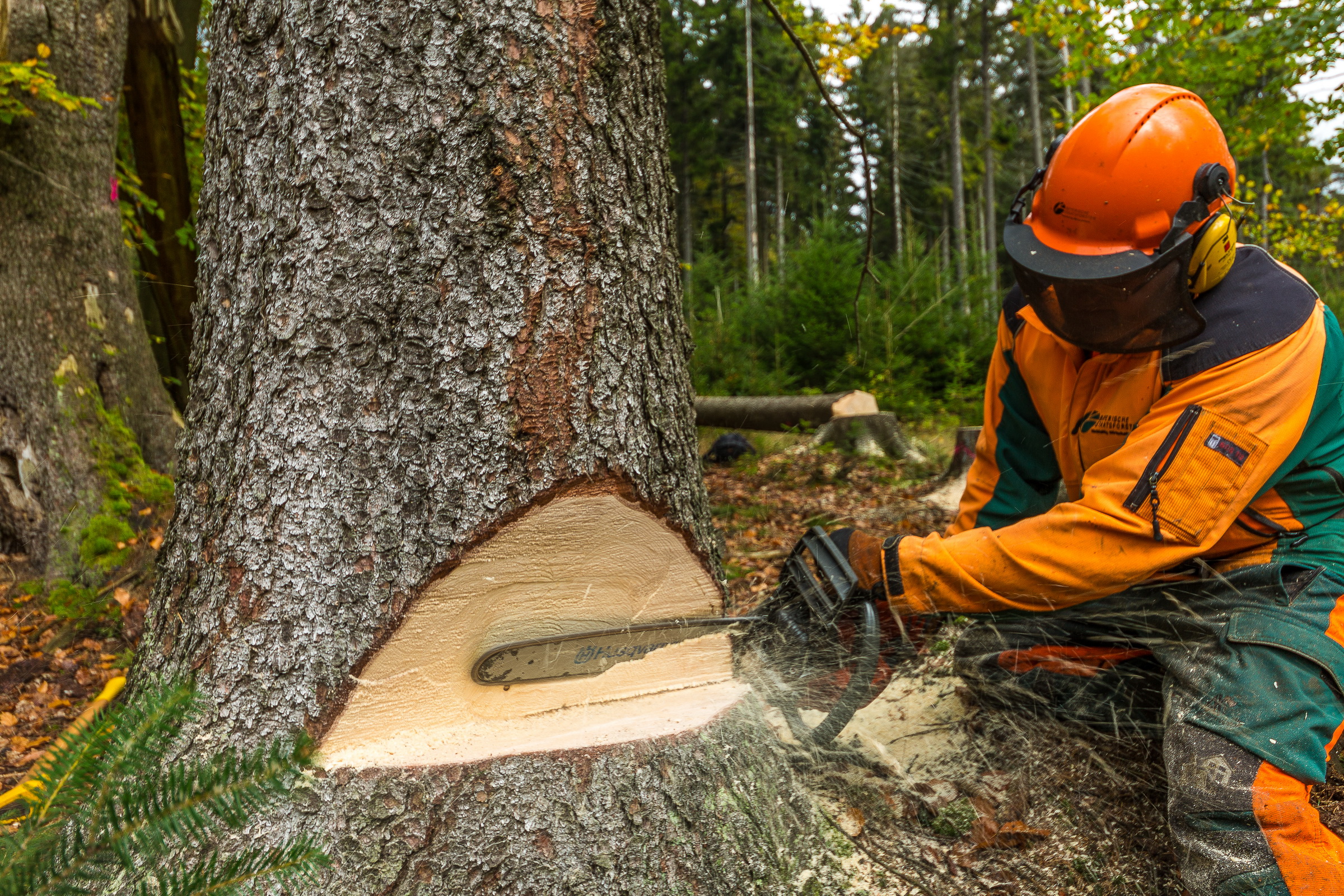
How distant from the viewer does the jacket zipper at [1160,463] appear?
1604 mm

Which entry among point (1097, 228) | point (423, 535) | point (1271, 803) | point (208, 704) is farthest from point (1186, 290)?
point (208, 704)

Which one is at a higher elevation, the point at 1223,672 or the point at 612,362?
the point at 612,362

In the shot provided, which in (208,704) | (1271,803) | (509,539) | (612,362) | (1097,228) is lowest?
(1271,803)

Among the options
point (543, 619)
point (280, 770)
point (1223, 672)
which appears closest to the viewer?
point (280, 770)

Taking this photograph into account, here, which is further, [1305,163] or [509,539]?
[1305,163]

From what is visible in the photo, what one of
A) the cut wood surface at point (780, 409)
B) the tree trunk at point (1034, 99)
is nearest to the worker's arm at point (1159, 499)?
the cut wood surface at point (780, 409)

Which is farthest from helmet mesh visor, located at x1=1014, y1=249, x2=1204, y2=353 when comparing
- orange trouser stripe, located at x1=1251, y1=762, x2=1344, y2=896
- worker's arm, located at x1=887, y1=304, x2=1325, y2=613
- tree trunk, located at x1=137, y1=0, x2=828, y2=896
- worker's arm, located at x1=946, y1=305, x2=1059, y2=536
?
tree trunk, located at x1=137, y1=0, x2=828, y2=896

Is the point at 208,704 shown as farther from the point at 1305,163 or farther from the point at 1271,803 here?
the point at 1305,163

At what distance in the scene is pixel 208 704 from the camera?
1.46 meters

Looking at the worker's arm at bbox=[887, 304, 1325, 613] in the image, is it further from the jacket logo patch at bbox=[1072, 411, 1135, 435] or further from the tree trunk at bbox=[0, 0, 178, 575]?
the tree trunk at bbox=[0, 0, 178, 575]

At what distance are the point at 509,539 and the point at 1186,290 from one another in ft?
4.95

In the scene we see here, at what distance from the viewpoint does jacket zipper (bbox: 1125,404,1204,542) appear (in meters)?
1.60

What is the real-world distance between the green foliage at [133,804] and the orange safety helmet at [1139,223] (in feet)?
5.73

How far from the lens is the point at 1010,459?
227cm
